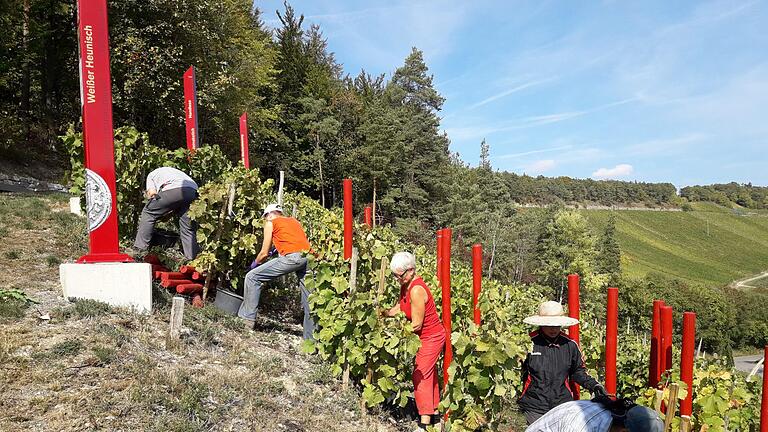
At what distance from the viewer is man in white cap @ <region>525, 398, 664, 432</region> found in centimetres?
188

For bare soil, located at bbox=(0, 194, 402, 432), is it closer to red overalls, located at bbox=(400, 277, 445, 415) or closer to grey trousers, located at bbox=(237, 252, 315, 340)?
grey trousers, located at bbox=(237, 252, 315, 340)

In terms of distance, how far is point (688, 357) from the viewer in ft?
10.5

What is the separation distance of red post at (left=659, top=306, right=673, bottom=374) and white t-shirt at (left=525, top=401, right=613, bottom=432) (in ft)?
5.54

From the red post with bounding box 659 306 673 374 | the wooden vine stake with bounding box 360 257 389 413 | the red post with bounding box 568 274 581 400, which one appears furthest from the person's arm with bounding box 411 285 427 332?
the red post with bounding box 659 306 673 374

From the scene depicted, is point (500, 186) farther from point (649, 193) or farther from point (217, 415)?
point (649, 193)

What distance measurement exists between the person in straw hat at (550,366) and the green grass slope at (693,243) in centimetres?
7505

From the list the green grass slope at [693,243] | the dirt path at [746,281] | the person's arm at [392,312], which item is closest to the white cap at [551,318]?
the person's arm at [392,312]

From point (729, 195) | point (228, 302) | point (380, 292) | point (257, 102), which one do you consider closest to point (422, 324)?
point (380, 292)

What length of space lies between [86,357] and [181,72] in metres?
A: 16.5

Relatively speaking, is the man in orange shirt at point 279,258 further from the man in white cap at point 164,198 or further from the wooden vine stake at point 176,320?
the man in white cap at point 164,198

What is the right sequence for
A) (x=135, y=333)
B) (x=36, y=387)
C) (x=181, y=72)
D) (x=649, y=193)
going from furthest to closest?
(x=649, y=193), (x=181, y=72), (x=135, y=333), (x=36, y=387)

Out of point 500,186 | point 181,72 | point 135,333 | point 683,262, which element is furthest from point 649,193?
point 135,333

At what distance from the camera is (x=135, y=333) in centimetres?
400

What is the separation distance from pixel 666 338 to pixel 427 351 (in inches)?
70.2
